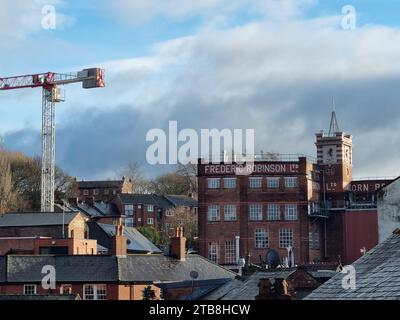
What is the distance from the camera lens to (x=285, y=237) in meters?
100

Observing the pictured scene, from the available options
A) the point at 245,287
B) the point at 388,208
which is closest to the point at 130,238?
the point at 245,287

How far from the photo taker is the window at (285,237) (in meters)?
100

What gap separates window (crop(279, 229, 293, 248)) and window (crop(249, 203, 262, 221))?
2886 mm

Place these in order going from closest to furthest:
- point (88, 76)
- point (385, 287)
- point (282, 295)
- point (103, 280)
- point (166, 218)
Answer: point (385, 287)
point (282, 295)
point (103, 280)
point (88, 76)
point (166, 218)

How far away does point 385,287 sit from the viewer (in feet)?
68.1

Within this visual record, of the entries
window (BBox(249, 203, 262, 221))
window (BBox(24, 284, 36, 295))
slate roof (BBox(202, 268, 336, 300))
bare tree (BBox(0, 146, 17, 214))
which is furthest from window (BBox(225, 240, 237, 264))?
slate roof (BBox(202, 268, 336, 300))

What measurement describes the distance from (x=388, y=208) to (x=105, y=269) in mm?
34051

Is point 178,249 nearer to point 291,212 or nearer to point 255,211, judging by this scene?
point 255,211

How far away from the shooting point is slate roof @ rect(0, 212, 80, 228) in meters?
94.1

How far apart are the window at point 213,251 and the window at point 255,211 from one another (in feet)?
16.6

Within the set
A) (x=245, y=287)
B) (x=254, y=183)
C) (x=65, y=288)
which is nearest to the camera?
(x=245, y=287)

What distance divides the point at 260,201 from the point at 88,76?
122 ft
